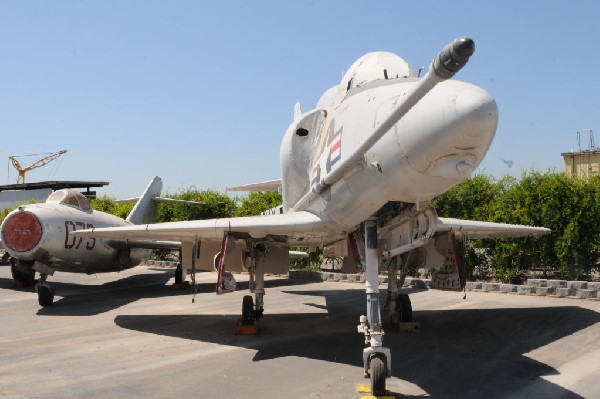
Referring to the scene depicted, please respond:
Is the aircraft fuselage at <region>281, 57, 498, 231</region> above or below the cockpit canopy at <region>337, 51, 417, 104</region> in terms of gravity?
below

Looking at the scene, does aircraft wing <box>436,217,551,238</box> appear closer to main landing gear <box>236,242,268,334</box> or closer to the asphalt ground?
the asphalt ground

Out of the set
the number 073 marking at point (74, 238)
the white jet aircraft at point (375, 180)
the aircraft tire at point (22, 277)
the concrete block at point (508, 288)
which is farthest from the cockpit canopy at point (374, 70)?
the aircraft tire at point (22, 277)

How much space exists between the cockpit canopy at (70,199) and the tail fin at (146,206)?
141 inches

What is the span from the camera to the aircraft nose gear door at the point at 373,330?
6312 millimetres

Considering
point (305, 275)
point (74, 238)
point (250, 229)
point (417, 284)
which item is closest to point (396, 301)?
point (250, 229)

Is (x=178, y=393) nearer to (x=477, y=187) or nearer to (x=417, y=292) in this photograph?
(x=417, y=292)

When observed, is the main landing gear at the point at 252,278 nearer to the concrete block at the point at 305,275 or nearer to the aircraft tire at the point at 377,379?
the aircraft tire at the point at 377,379

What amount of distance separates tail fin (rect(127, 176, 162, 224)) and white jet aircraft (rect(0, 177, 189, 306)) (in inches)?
79.0

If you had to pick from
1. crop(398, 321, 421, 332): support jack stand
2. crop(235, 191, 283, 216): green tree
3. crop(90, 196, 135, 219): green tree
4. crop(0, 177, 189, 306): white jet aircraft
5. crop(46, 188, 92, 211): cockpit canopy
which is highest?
crop(90, 196, 135, 219): green tree

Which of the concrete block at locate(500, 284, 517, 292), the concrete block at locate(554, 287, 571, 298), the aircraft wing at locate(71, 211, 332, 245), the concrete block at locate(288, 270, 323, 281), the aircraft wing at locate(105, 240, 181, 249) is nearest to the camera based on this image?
the aircraft wing at locate(71, 211, 332, 245)

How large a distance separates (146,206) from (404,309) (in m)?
14.3

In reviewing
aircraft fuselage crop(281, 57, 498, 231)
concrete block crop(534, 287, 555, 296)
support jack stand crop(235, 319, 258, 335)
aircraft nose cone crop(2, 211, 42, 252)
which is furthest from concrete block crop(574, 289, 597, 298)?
aircraft nose cone crop(2, 211, 42, 252)

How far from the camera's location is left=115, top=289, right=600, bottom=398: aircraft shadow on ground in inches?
275

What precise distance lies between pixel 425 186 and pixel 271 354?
14.0 feet
